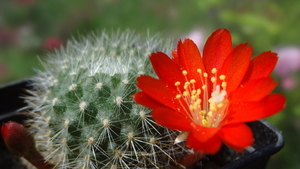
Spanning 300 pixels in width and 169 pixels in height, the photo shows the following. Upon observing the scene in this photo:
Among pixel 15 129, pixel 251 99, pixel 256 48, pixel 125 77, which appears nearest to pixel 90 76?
pixel 125 77

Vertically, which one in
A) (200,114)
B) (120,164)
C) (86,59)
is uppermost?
(86,59)

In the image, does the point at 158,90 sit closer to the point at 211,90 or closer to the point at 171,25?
the point at 211,90

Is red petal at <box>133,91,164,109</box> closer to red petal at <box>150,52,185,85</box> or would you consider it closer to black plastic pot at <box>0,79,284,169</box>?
red petal at <box>150,52,185,85</box>

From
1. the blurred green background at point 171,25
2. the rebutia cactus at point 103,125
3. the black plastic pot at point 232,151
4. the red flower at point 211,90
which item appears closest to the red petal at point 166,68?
the red flower at point 211,90

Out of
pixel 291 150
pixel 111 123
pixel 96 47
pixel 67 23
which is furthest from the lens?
pixel 67 23

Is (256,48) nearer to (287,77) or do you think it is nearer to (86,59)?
(287,77)

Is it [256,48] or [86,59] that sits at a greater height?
[86,59]
